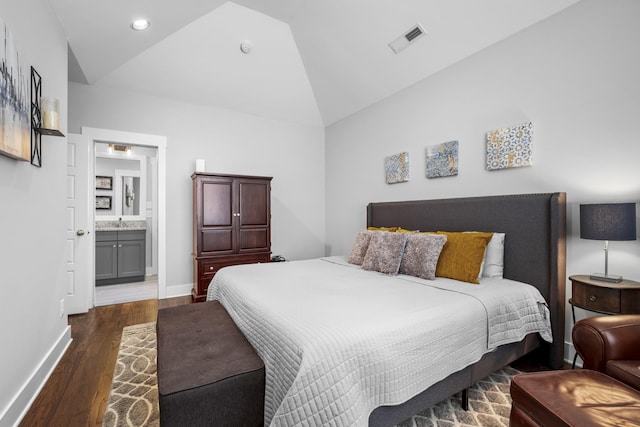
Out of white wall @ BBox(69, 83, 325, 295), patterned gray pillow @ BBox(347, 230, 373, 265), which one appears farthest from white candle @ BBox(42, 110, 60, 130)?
patterned gray pillow @ BBox(347, 230, 373, 265)

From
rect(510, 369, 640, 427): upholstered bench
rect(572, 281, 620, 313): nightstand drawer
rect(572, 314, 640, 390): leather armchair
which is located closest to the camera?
rect(510, 369, 640, 427): upholstered bench

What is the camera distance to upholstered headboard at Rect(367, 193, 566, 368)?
7.08ft

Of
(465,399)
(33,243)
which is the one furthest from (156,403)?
(465,399)

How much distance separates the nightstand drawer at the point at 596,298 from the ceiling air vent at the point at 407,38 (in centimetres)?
253

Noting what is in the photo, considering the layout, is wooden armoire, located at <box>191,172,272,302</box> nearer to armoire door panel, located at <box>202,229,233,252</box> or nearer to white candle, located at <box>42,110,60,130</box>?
armoire door panel, located at <box>202,229,233,252</box>

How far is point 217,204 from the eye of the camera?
151 inches

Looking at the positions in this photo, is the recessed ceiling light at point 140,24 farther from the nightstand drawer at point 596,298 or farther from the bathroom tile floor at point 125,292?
the nightstand drawer at point 596,298

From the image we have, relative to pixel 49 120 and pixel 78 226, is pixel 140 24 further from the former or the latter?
pixel 78 226

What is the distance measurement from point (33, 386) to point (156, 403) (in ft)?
2.61

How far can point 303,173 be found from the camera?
16.5ft

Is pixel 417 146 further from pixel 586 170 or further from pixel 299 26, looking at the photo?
pixel 299 26

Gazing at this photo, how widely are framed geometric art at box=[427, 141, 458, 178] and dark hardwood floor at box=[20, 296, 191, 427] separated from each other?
340cm

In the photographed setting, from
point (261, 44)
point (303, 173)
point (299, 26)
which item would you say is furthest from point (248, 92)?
point (303, 173)

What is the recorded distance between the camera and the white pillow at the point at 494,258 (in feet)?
8.01
